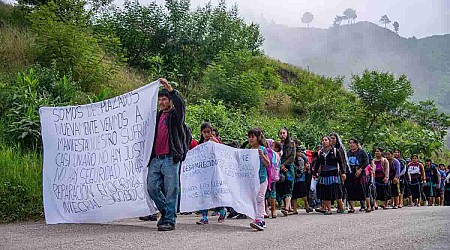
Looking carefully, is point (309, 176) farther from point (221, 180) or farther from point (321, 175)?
point (221, 180)

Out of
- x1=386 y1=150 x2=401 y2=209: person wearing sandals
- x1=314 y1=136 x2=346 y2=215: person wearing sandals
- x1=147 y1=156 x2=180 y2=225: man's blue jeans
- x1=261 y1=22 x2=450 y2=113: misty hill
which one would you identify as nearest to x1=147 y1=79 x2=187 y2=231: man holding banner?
x1=147 y1=156 x2=180 y2=225: man's blue jeans

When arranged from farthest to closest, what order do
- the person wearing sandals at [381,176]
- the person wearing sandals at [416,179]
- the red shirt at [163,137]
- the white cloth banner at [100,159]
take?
1. the person wearing sandals at [416,179]
2. the person wearing sandals at [381,176]
3. the white cloth banner at [100,159]
4. the red shirt at [163,137]

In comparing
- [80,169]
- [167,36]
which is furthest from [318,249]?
[167,36]

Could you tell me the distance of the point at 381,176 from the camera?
53.0 feet

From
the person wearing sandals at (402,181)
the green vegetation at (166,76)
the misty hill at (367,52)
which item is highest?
the misty hill at (367,52)

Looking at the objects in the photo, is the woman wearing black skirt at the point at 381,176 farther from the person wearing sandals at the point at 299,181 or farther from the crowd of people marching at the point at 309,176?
the person wearing sandals at the point at 299,181

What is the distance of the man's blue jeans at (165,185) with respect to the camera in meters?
8.18

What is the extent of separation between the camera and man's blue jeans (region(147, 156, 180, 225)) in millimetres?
8180

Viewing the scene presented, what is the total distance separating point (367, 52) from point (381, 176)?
156 metres

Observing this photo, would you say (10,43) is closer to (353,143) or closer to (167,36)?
(167,36)

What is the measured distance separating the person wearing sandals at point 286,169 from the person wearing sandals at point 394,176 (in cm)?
550

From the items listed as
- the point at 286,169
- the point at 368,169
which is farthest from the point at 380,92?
the point at 286,169

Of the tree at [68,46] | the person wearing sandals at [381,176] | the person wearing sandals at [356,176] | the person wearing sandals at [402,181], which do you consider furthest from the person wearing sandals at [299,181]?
the tree at [68,46]

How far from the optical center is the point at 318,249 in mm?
6746
